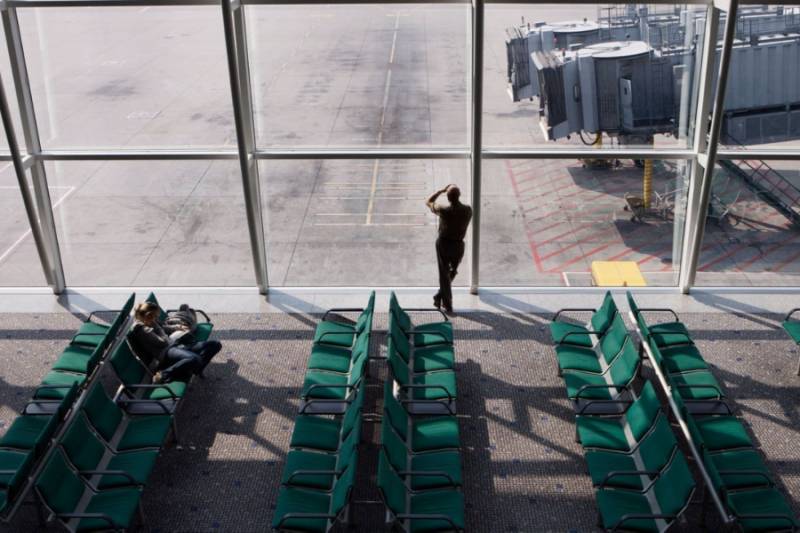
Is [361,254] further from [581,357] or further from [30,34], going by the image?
[30,34]

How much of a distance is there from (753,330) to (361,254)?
183 inches

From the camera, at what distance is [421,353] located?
8.48 m

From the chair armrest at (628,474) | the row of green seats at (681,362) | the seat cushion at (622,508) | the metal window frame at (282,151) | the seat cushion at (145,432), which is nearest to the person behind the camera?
the seat cushion at (622,508)

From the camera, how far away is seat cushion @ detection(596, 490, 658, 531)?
6.16 metres

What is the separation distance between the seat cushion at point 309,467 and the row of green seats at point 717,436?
2.96 metres

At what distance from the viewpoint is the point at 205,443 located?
7.76m

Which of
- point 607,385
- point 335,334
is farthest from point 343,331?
point 607,385

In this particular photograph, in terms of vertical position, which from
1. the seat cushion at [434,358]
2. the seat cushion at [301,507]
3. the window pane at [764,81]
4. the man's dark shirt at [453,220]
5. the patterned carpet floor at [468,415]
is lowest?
the patterned carpet floor at [468,415]

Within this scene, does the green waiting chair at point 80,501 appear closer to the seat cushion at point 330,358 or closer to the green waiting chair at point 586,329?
the seat cushion at point 330,358

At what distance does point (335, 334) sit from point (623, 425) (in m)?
3.06

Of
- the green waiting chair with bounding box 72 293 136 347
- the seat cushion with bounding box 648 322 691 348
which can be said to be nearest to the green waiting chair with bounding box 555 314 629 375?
the seat cushion with bounding box 648 322 691 348

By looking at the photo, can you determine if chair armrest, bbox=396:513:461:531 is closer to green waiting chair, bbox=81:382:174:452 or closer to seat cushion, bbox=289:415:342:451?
seat cushion, bbox=289:415:342:451

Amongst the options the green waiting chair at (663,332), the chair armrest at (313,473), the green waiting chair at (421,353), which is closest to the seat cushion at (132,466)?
the chair armrest at (313,473)

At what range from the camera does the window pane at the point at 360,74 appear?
9414mm
